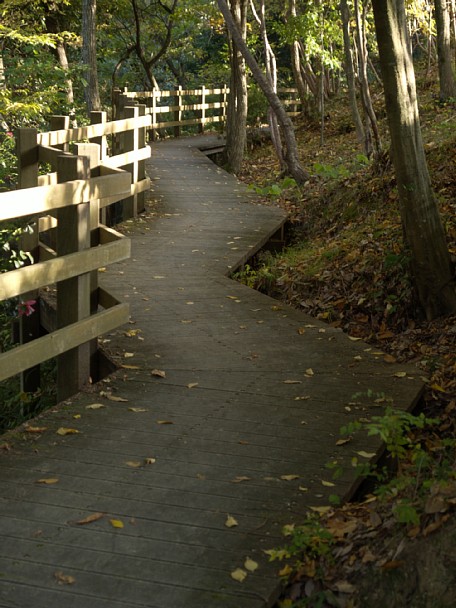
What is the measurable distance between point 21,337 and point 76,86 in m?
14.0

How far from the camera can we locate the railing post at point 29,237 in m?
8.22

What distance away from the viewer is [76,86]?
22031 mm

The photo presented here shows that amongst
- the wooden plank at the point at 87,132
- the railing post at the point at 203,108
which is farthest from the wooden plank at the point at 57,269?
the railing post at the point at 203,108

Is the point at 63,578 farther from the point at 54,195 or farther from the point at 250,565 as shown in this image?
the point at 54,195

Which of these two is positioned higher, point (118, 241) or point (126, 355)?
point (118, 241)

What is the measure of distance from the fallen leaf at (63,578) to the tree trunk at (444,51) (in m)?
15.5

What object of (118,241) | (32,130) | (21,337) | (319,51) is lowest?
(21,337)

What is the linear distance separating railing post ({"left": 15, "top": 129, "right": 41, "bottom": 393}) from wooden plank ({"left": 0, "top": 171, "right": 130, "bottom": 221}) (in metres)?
1.50

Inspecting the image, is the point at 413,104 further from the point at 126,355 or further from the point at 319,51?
the point at 319,51

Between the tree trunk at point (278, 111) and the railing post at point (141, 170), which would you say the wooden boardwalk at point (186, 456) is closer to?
the railing post at point (141, 170)

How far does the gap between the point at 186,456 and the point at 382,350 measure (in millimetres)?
3210

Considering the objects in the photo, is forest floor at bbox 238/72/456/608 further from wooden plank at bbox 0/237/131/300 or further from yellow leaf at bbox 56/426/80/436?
wooden plank at bbox 0/237/131/300

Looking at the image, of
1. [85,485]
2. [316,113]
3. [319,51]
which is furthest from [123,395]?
[316,113]

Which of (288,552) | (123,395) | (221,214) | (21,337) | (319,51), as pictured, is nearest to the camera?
(288,552)
